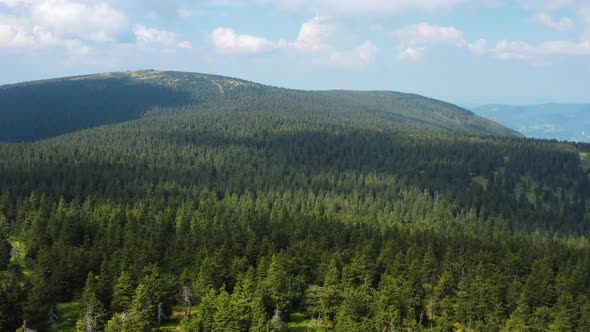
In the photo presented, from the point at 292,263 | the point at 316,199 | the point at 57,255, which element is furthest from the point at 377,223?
the point at 57,255

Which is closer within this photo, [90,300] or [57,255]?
[90,300]

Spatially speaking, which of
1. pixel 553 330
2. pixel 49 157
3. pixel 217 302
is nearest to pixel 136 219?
pixel 217 302

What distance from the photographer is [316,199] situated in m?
132

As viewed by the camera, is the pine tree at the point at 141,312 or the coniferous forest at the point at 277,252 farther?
the coniferous forest at the point at 277,252

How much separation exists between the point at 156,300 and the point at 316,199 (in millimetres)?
78321

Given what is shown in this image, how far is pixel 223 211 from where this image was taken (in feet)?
344

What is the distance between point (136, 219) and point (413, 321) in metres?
58.1

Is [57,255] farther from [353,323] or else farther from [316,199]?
[316,199]

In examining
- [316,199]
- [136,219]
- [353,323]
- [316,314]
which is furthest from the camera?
[316,199]

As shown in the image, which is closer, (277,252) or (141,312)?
(141,312)

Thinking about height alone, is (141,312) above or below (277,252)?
below

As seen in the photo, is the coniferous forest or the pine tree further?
the coniferous forest

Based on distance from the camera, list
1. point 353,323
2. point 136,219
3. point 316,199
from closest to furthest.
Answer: point 353,323
point 136,219
point 316,199

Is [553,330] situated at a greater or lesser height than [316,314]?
greater
